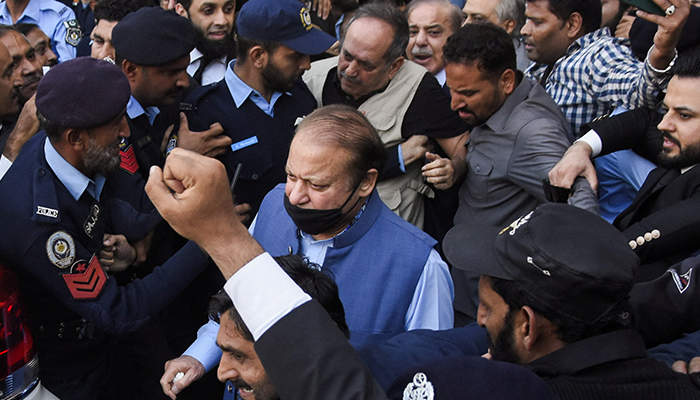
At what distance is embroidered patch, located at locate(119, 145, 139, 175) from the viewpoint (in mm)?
3158

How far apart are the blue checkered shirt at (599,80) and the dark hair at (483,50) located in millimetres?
617

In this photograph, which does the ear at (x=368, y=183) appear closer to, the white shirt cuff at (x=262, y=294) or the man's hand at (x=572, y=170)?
the man's hand at (x=572, y=170)

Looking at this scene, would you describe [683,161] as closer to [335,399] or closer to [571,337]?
[571,337]

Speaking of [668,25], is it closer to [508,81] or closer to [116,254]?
[508,81]

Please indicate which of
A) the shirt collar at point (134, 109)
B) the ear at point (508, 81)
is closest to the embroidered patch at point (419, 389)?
the ear at point (508, 81)

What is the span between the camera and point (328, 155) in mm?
2404

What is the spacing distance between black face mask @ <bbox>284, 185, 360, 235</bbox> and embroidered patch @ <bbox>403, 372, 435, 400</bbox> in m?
1.09

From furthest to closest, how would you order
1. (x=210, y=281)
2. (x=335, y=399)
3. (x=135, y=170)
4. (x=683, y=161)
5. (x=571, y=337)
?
(x=210, y=281) → (x=135, y=170) → (x=683, y=161) → (x=571, y=337) → (x=335, y=399)

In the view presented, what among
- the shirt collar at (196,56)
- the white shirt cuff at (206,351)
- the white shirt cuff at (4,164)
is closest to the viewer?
the white shirt cuff at (206,351)

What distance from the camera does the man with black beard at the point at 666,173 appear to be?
94.2 inches

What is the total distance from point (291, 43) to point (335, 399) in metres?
2.87

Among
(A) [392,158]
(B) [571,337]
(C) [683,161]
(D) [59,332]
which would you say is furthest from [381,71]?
(B) [571,337]

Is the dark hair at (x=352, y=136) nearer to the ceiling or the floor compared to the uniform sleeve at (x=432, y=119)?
Result: nearer to the ceiling

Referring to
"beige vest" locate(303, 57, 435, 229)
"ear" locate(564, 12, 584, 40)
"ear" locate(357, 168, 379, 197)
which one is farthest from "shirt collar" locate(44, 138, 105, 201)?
"ear" locate(564, 12, 584, 40)
